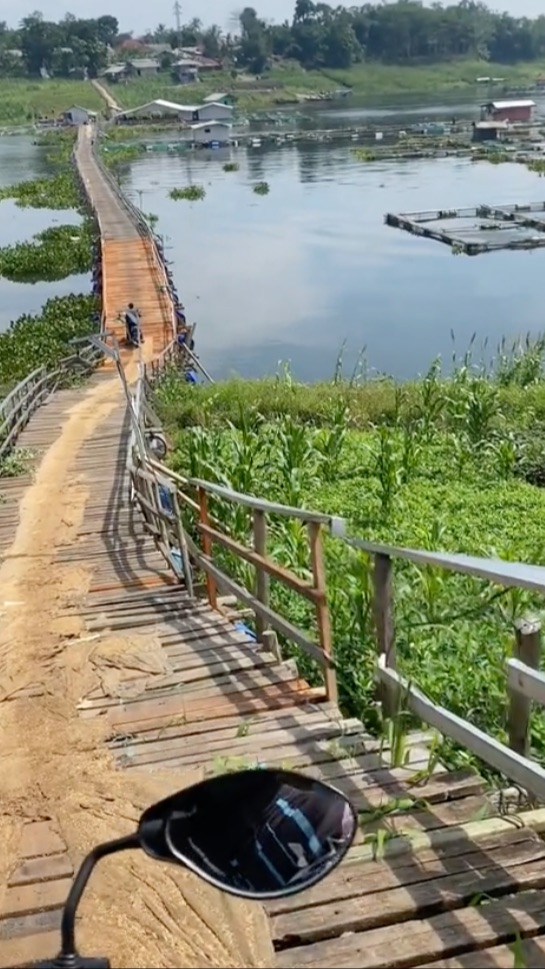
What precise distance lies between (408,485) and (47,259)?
28.6 metres

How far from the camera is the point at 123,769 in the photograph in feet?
12.8

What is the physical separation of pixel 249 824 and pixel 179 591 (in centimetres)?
530

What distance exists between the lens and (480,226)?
42.3 meters

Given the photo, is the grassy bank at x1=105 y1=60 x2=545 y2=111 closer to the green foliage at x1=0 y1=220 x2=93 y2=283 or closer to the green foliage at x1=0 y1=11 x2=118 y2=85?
the green foliage at x1=0 y1=11 x2=118 y2=85

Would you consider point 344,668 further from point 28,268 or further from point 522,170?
point 522,170

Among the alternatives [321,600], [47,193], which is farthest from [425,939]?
[47,193]

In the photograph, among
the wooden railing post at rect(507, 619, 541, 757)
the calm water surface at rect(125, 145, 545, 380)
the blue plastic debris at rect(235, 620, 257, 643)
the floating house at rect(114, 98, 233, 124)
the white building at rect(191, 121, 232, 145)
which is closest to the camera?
the wooden railing post at rect(507, 619, 541, 757)

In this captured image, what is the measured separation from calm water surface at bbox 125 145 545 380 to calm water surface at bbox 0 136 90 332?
15.1 feet

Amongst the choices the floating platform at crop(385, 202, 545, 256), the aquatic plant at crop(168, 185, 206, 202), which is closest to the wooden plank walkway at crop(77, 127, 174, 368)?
the aquatic plant at crop(168, 185, 206, 202)

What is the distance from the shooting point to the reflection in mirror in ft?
5.88

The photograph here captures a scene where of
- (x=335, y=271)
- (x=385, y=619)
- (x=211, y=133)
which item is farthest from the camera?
(x=211, y=133)

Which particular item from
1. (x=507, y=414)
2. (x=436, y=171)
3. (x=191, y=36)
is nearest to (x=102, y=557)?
(x=507, y=414)

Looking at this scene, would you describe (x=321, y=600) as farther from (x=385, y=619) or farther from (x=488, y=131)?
(x=488, y=131)

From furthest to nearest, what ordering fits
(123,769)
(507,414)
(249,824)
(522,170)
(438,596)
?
(522,170) → (507,414) → (438,596) → (123,769) → (249,824)
